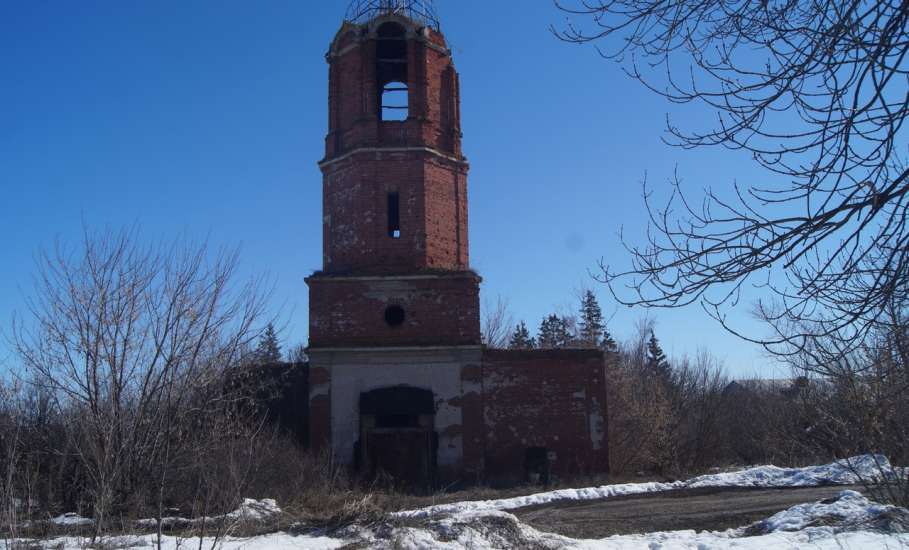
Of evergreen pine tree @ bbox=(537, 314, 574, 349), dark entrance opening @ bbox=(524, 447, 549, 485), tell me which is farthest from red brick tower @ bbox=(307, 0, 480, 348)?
evergreen pine tree @ bbox=(537, 314, 574, 349)

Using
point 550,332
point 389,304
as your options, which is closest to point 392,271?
point 389,304

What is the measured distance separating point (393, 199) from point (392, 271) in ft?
6.24

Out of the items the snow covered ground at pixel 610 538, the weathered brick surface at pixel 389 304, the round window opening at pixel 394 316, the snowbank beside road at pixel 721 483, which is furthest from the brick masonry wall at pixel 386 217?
the snow covered ground at pixel 610 538

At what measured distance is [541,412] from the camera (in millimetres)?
17875

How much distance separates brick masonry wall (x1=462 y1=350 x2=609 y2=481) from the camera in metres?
17.6

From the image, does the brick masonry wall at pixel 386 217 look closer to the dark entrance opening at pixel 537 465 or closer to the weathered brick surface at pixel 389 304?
the weathered brick surface at pixel 389 304

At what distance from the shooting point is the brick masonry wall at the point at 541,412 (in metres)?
17.6

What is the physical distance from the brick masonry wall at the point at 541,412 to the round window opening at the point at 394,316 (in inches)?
80.6

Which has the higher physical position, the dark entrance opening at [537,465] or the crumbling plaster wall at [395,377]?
the crumbling plaster wall at [395,377]

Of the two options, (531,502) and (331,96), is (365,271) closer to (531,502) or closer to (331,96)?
(331,96)

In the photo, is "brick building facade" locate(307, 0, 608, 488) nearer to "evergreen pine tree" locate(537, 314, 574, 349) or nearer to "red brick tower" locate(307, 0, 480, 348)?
"red brick tower" locate(307, 0, 480, 348)

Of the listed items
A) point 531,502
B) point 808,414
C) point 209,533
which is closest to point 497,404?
point 531,502

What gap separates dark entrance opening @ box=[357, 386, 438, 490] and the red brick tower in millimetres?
1269

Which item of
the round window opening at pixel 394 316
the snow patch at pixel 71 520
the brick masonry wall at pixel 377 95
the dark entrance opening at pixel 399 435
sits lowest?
the snow patch at pixel 71 520
